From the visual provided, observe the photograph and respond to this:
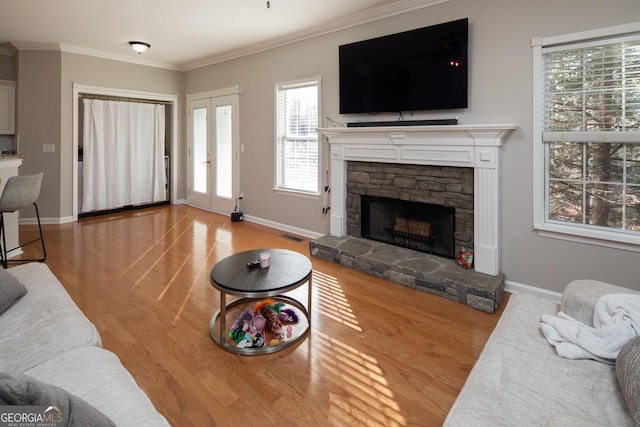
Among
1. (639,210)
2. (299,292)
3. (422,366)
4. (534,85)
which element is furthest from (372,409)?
(534,85)

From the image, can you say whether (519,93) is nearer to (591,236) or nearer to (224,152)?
(591,236)

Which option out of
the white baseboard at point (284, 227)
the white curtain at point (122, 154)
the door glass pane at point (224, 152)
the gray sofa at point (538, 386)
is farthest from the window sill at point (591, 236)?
the white curtain at point (122, 154)

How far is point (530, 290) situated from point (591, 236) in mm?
641

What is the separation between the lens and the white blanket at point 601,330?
1.36 metres

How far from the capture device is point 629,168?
2586mm

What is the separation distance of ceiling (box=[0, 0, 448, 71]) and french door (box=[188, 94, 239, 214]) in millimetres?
951

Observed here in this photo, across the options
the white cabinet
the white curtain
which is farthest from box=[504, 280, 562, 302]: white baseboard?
the white cabinet

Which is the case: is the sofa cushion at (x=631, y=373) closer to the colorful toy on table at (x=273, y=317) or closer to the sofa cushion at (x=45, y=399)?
the sofa cushion at (x=45, y=399)

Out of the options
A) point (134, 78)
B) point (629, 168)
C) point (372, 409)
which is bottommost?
point (372, 409)

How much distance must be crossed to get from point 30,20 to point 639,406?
6.21 meters

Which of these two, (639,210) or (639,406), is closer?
(639,406)

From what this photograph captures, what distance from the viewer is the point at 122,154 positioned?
249 inches

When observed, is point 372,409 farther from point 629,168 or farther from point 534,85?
point 534,85

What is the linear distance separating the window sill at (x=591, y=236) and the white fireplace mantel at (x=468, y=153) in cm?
38
